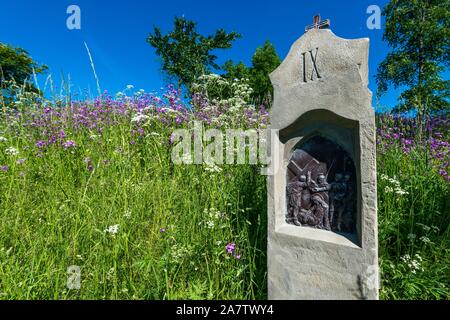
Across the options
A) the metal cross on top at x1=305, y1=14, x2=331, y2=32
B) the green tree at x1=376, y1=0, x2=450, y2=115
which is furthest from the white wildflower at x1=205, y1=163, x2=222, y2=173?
the green tree at x1=376, y1=0, x2=450, y2=115

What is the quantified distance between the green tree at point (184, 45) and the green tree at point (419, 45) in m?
11.5

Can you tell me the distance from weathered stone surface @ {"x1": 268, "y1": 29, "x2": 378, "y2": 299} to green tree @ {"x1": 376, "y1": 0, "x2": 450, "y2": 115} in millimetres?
11659

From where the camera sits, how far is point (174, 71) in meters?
18.6

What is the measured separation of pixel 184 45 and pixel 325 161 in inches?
798

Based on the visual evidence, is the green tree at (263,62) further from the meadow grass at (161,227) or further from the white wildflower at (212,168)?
the white wildflower at (212,168)

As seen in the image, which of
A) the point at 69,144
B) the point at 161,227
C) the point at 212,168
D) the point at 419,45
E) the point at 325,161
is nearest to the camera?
the point at 325,161

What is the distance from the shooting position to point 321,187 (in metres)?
1.68

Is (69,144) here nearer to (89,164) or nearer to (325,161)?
A: (89,164)

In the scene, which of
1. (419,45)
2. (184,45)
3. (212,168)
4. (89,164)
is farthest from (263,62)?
(212,168)

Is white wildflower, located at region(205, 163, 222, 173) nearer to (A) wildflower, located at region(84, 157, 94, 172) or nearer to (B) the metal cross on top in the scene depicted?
(B) the metal cross on top

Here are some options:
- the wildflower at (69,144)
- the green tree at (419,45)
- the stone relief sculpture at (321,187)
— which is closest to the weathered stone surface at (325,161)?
the stone relief sculpture at (321,187)

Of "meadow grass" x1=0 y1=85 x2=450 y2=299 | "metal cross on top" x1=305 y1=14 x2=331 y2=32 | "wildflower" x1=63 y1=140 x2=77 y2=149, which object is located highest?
"metal cross on top" x1=305 y1=14 x2=331 y2=32

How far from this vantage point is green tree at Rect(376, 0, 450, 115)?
35.9 ft

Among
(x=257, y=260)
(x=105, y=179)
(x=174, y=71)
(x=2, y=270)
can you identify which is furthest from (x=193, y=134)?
(x=174, y=71)
